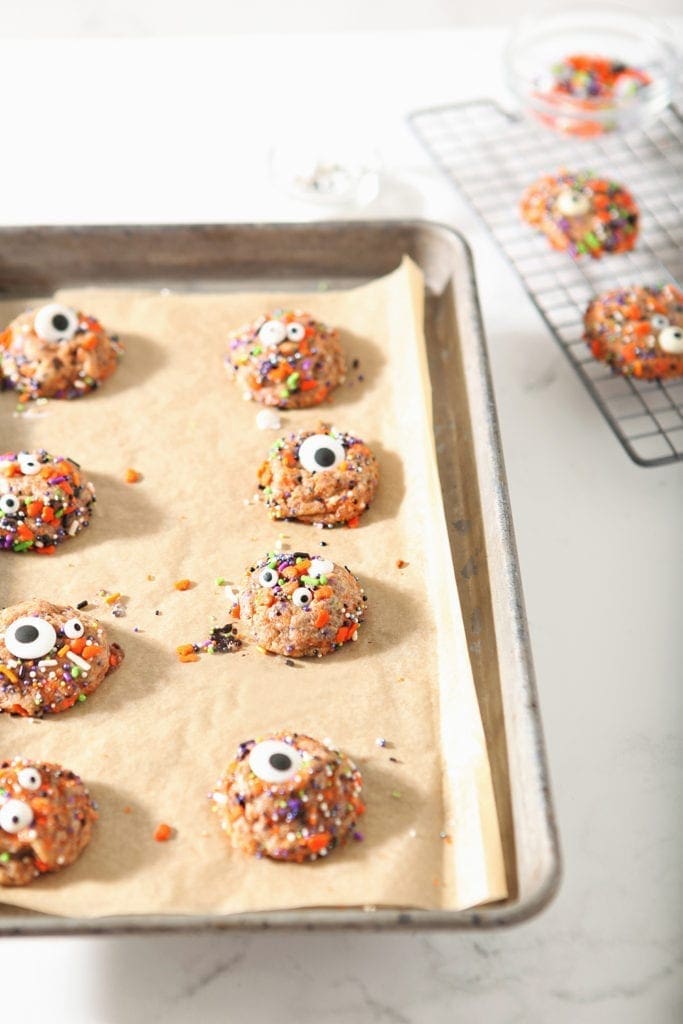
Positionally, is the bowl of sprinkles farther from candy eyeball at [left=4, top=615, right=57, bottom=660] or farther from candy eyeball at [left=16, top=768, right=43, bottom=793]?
candy eyeball at [left=16, top=768, right=43, bottom=793]

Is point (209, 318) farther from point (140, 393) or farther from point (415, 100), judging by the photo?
point (415, 100)

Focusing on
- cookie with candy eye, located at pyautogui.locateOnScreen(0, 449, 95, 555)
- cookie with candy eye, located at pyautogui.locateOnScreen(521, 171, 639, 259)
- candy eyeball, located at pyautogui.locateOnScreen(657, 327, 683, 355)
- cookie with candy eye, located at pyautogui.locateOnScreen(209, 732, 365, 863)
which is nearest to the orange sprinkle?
cookie with candy eye, located at pyautogui.locateOnScreen(209, 732, 365, 863)

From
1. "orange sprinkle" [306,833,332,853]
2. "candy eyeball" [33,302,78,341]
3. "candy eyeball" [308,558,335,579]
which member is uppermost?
"candy eyeball" [33,302,78,341]

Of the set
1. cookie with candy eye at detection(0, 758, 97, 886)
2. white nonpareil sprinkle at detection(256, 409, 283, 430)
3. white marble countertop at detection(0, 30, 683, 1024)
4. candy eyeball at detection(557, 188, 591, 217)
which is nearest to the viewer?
cookie with candy eye at detection(0, 758, 97, 886)

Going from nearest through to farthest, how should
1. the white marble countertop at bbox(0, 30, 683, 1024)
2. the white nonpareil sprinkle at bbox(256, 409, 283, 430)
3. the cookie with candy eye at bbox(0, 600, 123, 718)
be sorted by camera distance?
the white marble countertop at bbox(0, 30, 683, 1024) → the cookie with candy eye at bbox(0, 600, 123, 718) → the white nonpareil sprinkle at bbox(256, 409, 283, 430)

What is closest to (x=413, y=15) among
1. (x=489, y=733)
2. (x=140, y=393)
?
(x=140, y=393)

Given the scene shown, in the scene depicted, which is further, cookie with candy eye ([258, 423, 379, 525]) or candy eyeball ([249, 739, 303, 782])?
cookie with candy eye ([258, 423, 379, 525])

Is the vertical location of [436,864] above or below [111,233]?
below
